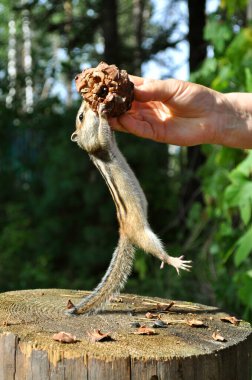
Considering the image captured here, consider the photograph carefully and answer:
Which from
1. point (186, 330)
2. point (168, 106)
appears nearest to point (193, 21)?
point (168, 106)

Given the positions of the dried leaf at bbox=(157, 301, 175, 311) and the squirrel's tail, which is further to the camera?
the dried leaf at bbox=(157, 301, 175, 311)

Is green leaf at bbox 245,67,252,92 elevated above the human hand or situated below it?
above

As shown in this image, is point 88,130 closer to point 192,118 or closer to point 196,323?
point 192,118

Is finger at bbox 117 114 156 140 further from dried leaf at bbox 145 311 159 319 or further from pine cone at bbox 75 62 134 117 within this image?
dried leaf at bbox 145 311 159 319

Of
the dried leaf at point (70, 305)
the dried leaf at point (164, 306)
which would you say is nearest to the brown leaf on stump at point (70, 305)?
the dried leaf at point (70, 305)

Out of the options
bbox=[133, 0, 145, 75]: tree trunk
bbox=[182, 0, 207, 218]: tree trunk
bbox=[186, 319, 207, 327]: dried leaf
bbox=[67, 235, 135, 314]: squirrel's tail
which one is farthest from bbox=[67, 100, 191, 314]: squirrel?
bbox=[133, 0, 145, 75]: tree trunk
